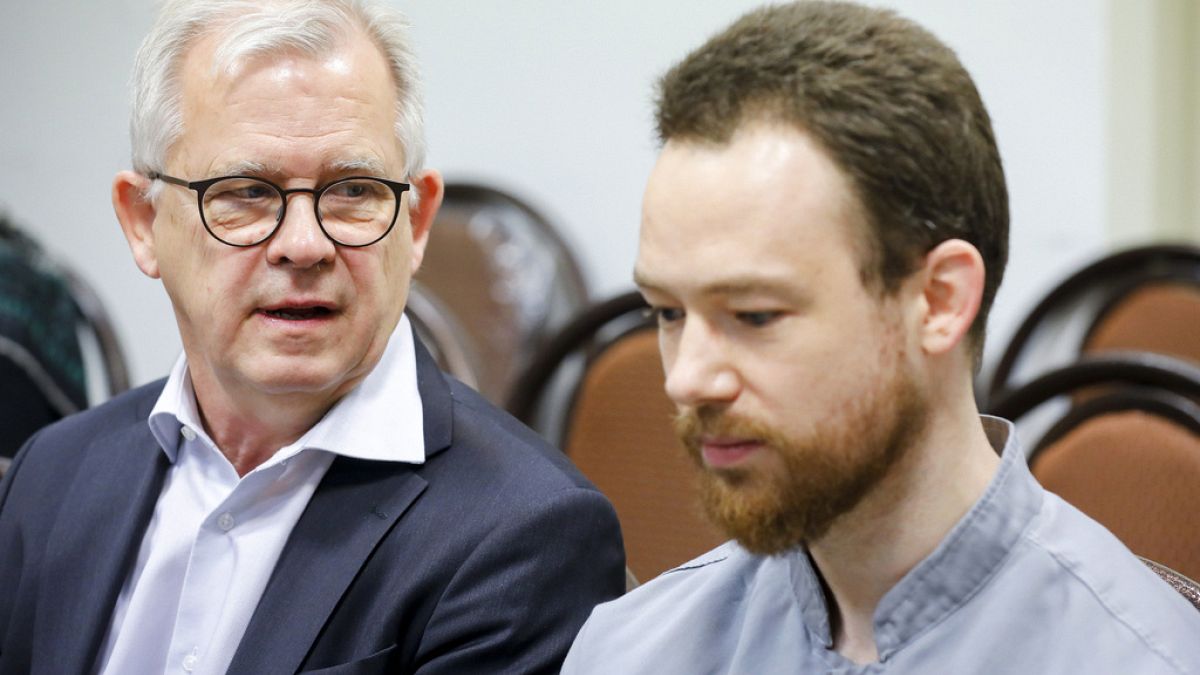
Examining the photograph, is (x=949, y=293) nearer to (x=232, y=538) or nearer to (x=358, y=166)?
(x=358, y=166)

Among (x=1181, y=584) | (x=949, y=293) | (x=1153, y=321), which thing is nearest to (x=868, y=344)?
(x=949, y=293)

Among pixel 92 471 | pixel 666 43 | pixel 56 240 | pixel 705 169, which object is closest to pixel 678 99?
pixel 705 169

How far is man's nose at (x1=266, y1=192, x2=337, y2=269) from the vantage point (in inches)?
55.9

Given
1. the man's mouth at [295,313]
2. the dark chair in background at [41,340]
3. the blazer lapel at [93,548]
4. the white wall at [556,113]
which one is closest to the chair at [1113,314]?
the white wall at [556,113]

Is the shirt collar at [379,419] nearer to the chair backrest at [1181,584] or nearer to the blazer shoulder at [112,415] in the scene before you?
the blazer shoulder at [112,415]

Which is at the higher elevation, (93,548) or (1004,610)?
(1004,610)

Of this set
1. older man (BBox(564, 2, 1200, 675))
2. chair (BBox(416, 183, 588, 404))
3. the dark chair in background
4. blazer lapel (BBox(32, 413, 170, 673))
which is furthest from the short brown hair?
chair (BBox(416, 183, 588, 404))

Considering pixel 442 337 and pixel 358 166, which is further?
pixel 442 337

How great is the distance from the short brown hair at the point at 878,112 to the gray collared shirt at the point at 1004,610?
19cm

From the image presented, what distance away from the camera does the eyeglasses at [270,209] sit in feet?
4.72

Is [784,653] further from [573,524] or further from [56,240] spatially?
[56,240]

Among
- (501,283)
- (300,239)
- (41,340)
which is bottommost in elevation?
(501,283)

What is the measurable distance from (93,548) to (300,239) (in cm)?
45

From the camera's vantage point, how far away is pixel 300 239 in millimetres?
1416
